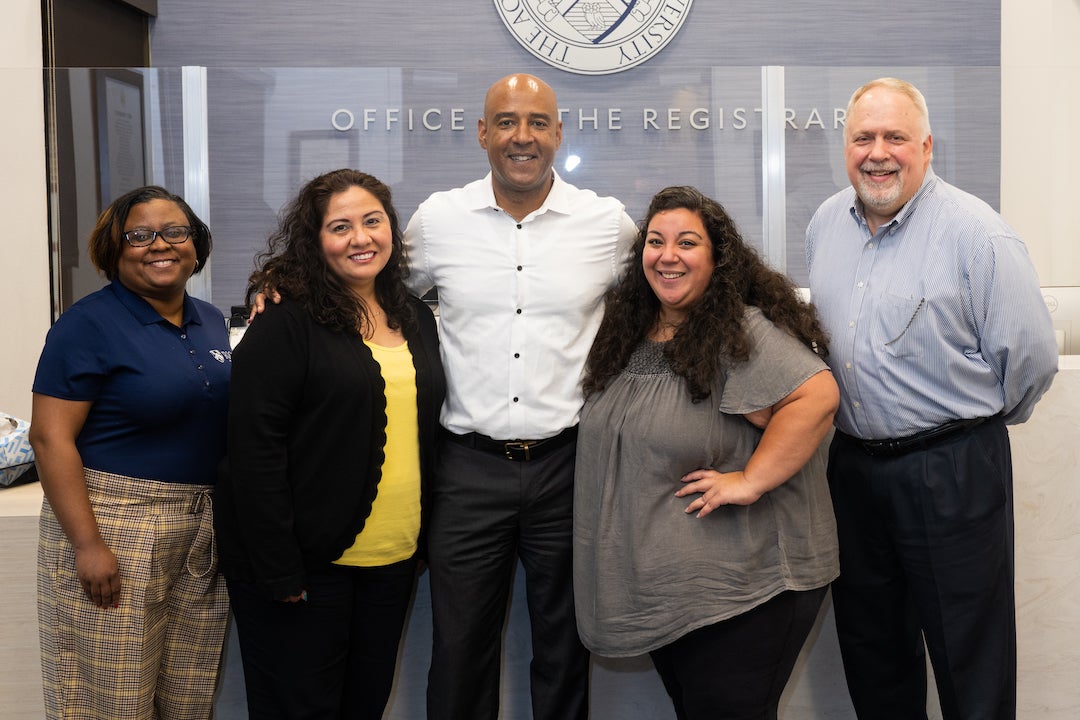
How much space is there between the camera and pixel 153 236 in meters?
1.93

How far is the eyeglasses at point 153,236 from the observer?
6.31ft

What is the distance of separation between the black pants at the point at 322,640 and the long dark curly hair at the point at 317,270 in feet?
1.75

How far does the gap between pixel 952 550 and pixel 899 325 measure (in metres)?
0.49

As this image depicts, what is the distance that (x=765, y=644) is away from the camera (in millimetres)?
1805

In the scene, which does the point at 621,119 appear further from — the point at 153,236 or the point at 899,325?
the point at 153,236

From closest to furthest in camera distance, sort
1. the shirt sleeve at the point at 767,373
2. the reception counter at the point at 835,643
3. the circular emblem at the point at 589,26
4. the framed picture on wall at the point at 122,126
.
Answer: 1. the shirt sleeve at the point at 767,373
2. the reception counter at the point at 835,643
3. the framed picture on wall at the point at 122,126
4. the circular emblem at the point at 589,26

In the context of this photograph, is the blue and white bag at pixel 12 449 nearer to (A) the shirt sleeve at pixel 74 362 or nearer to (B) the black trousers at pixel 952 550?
(A) the shirt sleeve at pixel 74 362

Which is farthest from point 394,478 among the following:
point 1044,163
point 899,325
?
point 1044,163

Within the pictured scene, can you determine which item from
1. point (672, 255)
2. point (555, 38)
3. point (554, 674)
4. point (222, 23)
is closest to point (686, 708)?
point (554, 674)

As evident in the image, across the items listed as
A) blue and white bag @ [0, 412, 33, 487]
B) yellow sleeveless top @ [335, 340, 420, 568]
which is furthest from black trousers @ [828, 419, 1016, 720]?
blue and white bag @ [0, 412, 33, 487]

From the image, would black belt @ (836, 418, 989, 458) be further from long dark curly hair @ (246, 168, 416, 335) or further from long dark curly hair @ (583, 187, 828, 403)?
long dark curly hair @ (246, 168, 416, 335)

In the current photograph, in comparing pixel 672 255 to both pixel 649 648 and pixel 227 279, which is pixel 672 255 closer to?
pixel 649 648

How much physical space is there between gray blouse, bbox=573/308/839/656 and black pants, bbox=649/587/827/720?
0.15 ft

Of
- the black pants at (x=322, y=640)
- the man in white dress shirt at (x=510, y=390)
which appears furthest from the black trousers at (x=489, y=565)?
the black pants at (x=322, y=640)
